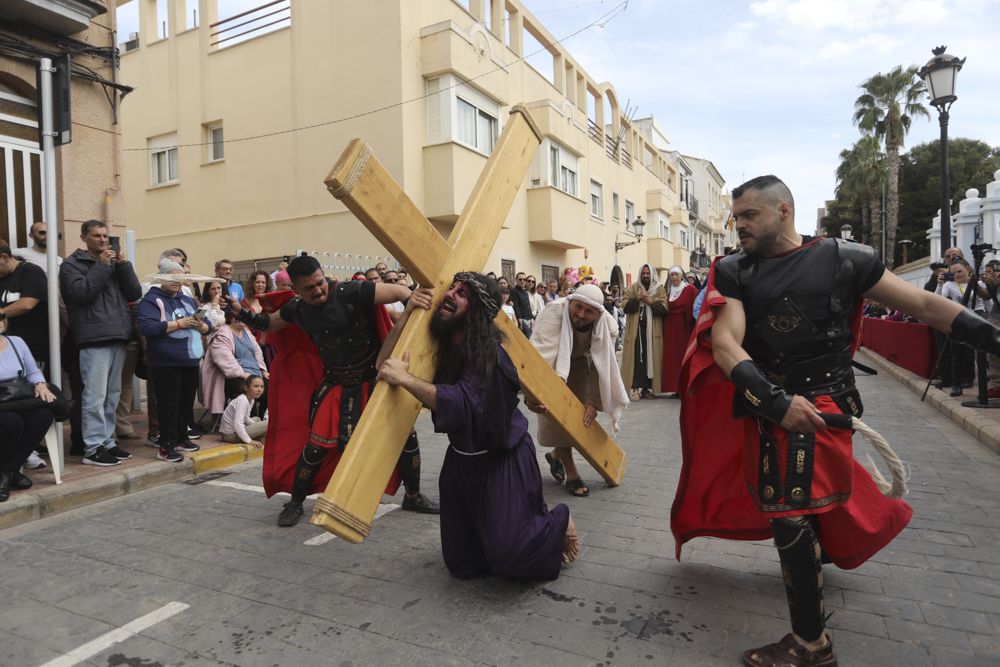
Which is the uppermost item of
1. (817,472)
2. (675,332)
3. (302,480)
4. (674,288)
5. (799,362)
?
(674,288)

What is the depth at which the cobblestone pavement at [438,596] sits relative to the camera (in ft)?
8.82

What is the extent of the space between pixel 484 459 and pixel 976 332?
2.14 metres

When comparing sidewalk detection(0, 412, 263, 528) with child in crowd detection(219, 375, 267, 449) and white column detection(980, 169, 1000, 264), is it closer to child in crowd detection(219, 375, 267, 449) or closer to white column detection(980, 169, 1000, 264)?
child in crowd detection(219, 375, 267, 449)

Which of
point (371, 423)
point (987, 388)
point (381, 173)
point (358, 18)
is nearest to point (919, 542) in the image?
point (371, 423)

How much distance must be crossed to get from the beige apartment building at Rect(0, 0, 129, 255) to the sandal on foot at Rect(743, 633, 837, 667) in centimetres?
768

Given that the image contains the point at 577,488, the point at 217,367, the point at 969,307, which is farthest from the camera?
the point at 969,307

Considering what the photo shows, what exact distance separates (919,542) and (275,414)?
13.7ft

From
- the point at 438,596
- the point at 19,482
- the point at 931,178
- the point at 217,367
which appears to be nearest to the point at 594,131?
the point at 217,367

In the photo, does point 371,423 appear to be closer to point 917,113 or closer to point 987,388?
point 987,388

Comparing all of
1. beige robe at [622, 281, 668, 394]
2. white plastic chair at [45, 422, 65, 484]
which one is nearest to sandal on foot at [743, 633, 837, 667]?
white plastic chair at [45, 422, 65, 484]

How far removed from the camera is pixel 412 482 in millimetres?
4594

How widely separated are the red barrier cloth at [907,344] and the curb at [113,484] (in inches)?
325

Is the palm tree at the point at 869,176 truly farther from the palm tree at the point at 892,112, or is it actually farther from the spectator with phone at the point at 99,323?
the spectator with phone at the point at 99,323

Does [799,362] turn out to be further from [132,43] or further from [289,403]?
[132,43]
